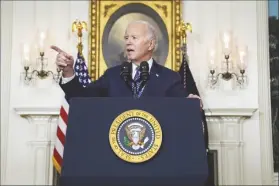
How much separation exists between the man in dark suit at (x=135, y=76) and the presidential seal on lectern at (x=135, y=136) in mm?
453

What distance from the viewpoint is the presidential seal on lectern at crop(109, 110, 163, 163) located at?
1.74 meters

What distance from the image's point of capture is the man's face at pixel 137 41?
2.31 metres

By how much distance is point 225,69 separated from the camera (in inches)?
211

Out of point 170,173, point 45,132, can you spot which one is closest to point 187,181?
point 170,173

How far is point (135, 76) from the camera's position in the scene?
90.4 inches

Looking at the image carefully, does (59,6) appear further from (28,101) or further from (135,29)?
(135,29)

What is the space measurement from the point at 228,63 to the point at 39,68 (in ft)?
7.31

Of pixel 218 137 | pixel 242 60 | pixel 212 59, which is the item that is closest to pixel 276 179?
pixel 218 137

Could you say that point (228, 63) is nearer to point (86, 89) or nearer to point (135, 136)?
point (86, 89)

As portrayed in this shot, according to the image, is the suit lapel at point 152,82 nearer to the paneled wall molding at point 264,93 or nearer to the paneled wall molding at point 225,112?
the paneled wall molding at point 225,112

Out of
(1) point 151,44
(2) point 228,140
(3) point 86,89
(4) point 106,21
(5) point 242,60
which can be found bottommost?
(2) point 228,140

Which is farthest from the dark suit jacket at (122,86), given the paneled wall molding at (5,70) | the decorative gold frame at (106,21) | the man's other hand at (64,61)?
the paneled wall molding at (5,70)

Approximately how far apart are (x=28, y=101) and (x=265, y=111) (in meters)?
2.80

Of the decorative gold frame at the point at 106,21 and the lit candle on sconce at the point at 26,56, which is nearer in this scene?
the lit candle on sconce at the point at 26,56
